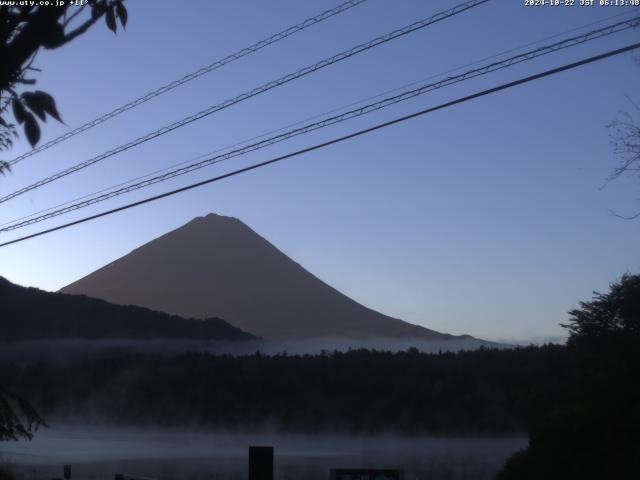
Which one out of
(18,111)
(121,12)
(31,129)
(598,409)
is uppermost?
(121,12)

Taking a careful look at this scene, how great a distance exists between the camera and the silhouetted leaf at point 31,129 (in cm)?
440

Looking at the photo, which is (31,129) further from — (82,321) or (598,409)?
(82,321)

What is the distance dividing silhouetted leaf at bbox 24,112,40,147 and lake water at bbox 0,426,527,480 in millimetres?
21949

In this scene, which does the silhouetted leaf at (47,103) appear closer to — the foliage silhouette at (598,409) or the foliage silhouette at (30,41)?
the foliage silhouette at (30,41)

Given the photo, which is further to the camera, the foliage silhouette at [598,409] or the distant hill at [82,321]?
the distant hill at [82,321]

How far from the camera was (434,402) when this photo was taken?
41.1 m

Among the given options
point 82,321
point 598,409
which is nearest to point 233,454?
point 598,409

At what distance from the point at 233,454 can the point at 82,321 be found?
32.0 m

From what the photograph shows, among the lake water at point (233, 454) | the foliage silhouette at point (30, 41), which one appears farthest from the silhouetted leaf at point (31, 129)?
→ the lake water at point (233, 454)

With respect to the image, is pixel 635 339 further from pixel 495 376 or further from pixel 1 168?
pixel 495 376

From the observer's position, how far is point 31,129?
4.43 m

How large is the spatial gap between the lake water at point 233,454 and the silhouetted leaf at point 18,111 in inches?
864

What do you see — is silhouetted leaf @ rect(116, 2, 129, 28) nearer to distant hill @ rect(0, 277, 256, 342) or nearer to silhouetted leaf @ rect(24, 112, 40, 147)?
silhouetted leaf @ rect(24, 112, 40, 147)

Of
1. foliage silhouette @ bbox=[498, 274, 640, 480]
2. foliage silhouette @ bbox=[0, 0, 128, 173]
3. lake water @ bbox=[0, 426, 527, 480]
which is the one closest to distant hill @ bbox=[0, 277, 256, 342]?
lake water @ bbox=[0, 426, 527, 480]
